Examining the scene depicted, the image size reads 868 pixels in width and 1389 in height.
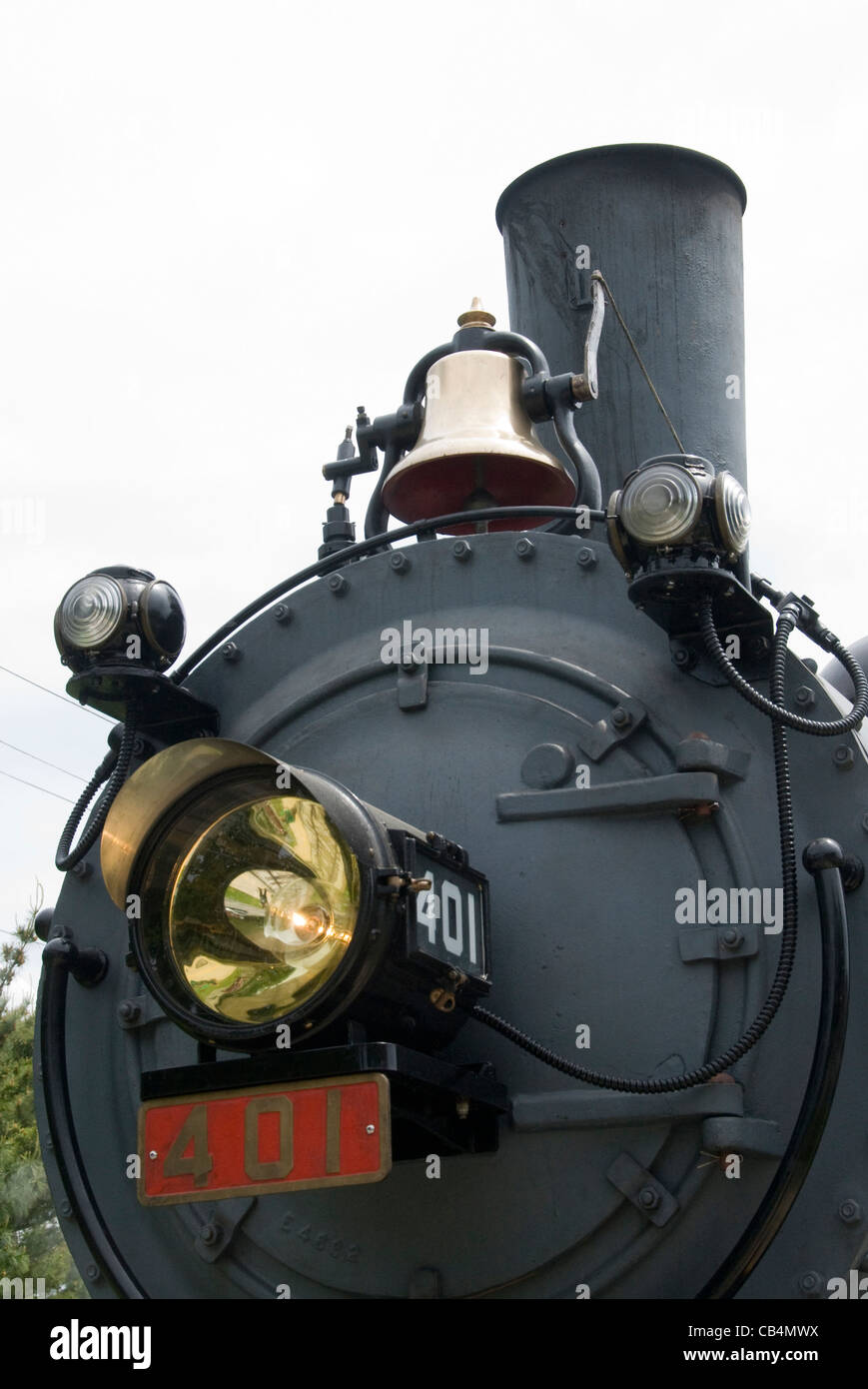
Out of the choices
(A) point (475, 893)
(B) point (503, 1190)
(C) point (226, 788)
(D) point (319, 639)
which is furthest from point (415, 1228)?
(D) point (319, 639)

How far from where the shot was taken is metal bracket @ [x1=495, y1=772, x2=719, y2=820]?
270 centimetres

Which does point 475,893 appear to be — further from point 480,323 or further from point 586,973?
point 480,323

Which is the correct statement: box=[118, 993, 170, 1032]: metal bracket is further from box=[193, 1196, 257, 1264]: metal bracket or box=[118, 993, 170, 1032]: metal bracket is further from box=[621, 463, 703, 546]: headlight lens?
box=[621, 463, 703, 546]: headlight lens

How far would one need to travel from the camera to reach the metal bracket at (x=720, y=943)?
2633 millimetres

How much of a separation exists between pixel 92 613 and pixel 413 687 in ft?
1.90

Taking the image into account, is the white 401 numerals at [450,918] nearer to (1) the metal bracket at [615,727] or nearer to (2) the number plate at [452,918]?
(2) the number plate at [452,918]

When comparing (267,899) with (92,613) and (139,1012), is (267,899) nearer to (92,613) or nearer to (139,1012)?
(139,1012)

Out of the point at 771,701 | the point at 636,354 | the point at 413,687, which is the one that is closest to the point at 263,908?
the point at 413,687

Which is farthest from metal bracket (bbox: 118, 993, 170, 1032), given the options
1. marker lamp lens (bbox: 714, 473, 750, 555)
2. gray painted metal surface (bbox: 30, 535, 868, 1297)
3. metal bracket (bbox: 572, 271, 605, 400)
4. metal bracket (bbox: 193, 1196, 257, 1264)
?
metal bracket (bbox: 572, 271, 605, 400)

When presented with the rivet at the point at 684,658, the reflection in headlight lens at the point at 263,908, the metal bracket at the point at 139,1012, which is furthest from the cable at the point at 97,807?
the rivet at the point at 684,658

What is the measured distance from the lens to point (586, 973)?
2.72 m

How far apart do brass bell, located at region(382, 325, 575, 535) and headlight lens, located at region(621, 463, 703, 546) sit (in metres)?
0.71
